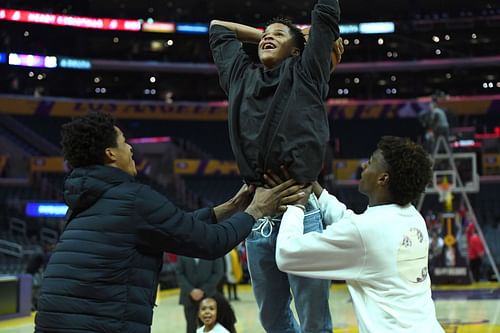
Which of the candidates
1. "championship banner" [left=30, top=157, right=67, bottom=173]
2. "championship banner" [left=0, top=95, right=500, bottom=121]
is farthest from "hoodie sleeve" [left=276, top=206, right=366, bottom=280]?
"championship banner" [left=0, top=95, right=500, bottom=121]

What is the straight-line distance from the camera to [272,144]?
2773mm

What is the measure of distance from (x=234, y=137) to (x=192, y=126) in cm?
3051

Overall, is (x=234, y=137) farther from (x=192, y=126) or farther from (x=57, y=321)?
(x=192, y=126)

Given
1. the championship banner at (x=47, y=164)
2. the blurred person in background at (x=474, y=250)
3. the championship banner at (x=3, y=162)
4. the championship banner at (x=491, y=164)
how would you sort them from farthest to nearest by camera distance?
the championship banner at (x=491, y=164) < the championship banner at (x=47, y=164) < the championship banner at (x=3, y=162) < the blurred person in background at (x=474, y=250)

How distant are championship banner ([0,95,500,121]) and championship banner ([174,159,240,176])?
3.82 metres

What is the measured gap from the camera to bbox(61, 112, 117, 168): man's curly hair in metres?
2.74

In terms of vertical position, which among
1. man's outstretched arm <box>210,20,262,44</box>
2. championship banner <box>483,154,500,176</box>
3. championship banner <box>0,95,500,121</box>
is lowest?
man's outstretched arm <box>210,20,262,44</box>

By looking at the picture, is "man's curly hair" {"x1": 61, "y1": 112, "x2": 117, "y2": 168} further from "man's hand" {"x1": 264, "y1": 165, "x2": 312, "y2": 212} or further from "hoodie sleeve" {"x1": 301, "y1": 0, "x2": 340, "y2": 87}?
"hoodie sleeve" {"x1": 301, "y1": 0, "x2": 340, "y2": 87}

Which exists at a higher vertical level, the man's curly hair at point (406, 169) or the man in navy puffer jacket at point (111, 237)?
the man's curly hair at point (406, 169)

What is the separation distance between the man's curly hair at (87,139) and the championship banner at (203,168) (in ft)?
85.8

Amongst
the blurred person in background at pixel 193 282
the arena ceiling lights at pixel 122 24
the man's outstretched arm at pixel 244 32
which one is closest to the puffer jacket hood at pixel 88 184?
the man's outstretched arm at pixel 244 32

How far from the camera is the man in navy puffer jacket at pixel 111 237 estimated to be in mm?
2604

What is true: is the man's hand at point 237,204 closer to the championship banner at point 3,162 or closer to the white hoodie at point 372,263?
the white hoodie at point 372,263

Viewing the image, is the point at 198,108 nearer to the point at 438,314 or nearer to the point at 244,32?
the point at 438,314
